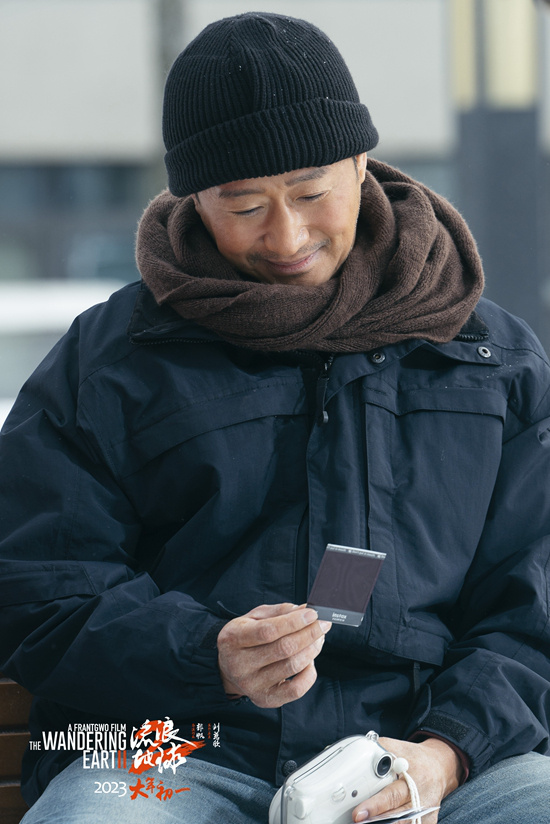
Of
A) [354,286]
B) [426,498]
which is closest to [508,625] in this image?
[426,498]

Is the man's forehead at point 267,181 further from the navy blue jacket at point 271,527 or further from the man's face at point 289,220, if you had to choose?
the navy blue jacket at point 271,527

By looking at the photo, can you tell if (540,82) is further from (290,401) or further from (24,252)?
(290,401)

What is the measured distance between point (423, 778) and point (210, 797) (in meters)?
0.33

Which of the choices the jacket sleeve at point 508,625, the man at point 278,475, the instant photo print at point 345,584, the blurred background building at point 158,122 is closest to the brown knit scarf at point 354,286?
the man at point 278,475

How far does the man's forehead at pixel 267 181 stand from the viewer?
1619mm

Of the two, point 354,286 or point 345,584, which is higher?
point 354,286

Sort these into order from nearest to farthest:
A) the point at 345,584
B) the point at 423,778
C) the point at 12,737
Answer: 1. the point at 345,584
2. the point at 423,778
3. the point at 12,737

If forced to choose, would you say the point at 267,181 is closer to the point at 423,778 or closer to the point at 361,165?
the point at 361,165

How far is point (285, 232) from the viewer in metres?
1.63

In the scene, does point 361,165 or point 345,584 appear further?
point 361,165

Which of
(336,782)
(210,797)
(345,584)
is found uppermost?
(345,584)

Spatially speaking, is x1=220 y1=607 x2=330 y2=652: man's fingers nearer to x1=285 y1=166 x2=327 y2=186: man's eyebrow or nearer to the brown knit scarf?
the brown knit scarf

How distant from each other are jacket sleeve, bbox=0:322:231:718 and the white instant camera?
0.18 metres

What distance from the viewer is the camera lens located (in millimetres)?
1394
